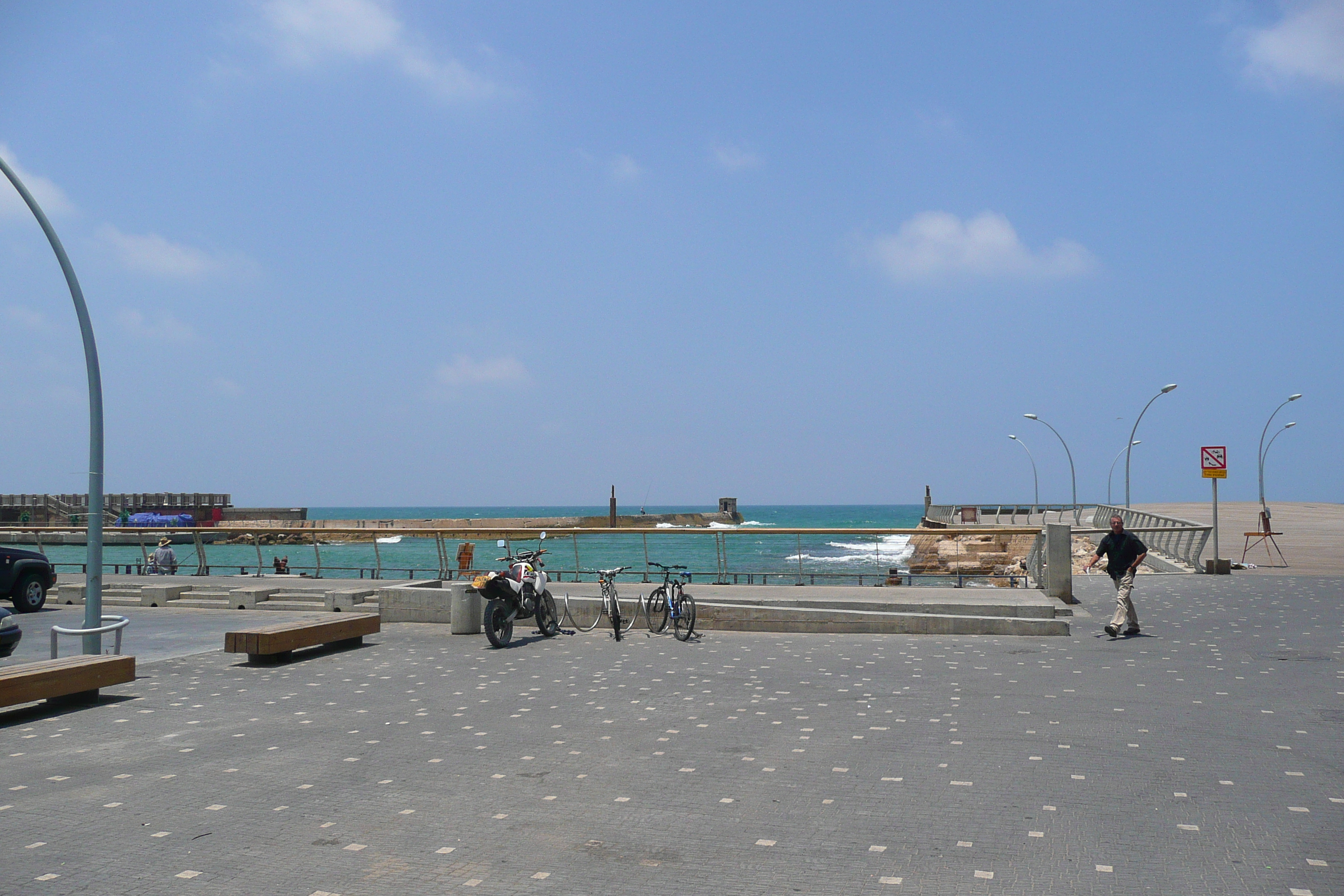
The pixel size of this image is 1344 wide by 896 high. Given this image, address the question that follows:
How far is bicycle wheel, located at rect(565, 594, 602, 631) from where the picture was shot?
52.2 ft

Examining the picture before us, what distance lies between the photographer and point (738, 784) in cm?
672

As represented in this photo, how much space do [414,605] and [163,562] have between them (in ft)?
35.2

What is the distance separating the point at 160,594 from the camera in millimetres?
19906

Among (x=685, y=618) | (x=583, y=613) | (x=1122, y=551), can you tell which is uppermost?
(x=1122, y=551)

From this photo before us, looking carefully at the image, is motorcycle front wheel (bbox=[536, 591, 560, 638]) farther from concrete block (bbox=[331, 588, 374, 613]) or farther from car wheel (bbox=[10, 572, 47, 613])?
car wheel (bbox=[10, 572, 47, 613])

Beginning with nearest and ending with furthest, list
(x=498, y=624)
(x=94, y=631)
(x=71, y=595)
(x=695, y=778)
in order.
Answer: (x=695, y=778) → (x=94, y=631) → (x=498, y=624) → (x=71, y=595)

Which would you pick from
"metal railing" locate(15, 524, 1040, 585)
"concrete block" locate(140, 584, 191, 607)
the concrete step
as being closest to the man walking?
"metal railing" locate(15, 524, 1040, 585)

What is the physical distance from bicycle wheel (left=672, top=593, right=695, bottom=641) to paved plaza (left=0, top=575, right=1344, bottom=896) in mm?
2119

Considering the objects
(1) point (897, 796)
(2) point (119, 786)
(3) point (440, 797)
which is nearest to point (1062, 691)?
(1) point (897, 796)

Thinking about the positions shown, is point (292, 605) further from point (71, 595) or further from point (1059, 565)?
point (1059, 565)

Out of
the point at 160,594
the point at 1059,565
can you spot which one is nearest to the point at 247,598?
the point at 160,594

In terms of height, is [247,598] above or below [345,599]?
below

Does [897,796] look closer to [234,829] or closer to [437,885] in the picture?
[437,885]

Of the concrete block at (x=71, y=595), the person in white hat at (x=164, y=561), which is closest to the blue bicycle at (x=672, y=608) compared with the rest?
the concrete block at (x=71, y=595)
